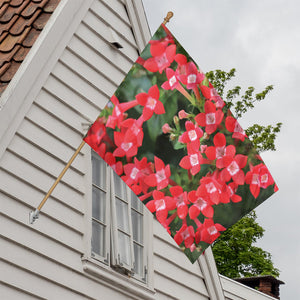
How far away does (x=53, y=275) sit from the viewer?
24.3ft

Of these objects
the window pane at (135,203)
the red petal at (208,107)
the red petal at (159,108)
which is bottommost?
the red petal at (159,108)

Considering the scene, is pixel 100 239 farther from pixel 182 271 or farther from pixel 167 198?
pixel 167 198

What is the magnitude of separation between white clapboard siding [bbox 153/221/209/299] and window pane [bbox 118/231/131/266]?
18.0 inches

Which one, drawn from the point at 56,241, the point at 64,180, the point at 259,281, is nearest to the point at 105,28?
the point at 64,180

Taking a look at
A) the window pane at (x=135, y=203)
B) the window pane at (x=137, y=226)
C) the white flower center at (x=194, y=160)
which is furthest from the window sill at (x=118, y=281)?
the white flower center at (x=194, y=160)

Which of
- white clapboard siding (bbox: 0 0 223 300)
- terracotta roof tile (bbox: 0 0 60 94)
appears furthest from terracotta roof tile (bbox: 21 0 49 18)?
white clapboard siding (bbox: 0 0 223 300)

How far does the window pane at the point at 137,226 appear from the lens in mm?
8836

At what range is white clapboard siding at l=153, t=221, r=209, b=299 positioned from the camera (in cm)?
887

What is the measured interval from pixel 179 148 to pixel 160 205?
0.50m

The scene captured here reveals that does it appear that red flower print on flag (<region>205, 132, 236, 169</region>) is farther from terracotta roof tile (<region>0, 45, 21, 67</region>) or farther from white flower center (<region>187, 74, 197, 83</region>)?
terracotta roof tile (<region>0, 45, 21, 67</region>)

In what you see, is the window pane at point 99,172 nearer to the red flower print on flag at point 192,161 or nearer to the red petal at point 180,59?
the red flower print on flag at point 192,161

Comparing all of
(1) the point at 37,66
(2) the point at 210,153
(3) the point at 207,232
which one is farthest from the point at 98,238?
(2) the point at 210,153

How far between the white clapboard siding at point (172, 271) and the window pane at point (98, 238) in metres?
0.83

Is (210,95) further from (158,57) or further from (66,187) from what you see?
(66,187)
